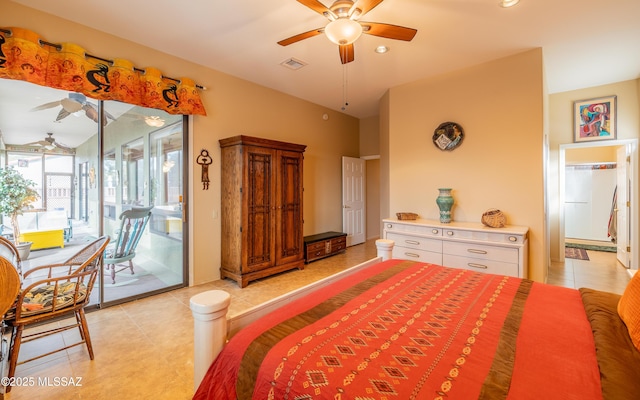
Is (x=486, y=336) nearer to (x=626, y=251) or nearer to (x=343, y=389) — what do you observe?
(x=343, y=389)

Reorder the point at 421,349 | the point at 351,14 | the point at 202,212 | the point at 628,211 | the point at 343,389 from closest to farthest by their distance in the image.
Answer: the point at 343,389, the point at 421,349, the point at 351,14, the point at 202,212, the point at 628,211

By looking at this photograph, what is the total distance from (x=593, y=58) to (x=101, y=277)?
20.9 ft

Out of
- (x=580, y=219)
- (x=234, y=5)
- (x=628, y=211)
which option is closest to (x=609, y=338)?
(x=234, y=5)

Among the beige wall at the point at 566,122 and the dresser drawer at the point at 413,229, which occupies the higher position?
the beige wall at the point at 566,122

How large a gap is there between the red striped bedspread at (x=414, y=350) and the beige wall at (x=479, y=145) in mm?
2148

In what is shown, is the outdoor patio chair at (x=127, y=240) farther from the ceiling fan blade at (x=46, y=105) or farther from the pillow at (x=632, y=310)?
the pillow at (x=632, y=310)

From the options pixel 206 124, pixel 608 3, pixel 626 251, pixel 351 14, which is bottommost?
pixel 626 251

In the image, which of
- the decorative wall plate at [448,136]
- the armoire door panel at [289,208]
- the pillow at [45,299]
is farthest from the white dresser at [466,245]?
the pillow at [45,299]

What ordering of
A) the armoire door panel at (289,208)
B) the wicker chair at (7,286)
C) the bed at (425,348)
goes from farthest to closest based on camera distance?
the armoire door panel at (289,208) → the wicker chair at (7,286) → the bed at (425,348)

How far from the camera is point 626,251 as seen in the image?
426 centimetres

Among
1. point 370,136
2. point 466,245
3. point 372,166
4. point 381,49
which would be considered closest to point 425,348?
point 466,245

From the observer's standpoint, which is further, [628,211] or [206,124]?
[628,211]

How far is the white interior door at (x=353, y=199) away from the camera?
5984 millimetres

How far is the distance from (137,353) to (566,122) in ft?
21.3
